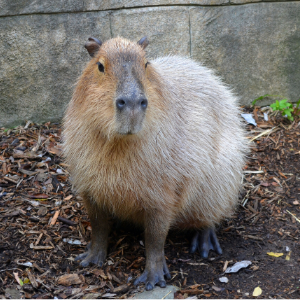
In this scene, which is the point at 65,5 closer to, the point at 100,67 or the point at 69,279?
the point at 100,67

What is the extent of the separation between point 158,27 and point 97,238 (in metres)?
2.80

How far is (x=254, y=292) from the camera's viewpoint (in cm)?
324

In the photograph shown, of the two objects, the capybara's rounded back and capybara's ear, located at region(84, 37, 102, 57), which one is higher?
capybara's ear, located at region(84, 37, 102, 57)

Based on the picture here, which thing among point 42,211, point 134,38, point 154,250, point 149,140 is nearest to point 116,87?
point 149,140

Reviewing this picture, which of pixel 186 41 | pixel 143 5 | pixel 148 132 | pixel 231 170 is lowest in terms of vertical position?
pixel 231 170

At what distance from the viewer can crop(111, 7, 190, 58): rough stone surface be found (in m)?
4.96

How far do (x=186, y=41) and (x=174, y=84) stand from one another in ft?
6.21

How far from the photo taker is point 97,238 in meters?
3.60

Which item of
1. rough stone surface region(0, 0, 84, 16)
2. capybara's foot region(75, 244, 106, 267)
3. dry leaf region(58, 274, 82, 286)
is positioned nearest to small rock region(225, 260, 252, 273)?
capybara's foot region(75, 244, 106, 267)

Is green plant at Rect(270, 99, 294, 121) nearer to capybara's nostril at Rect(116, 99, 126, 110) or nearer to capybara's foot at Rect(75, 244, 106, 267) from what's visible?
capybara's foot at Rect(75, 244, 106, 267)

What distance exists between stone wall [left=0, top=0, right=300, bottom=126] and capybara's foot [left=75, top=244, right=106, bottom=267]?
86.9 inches

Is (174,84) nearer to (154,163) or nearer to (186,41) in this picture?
(154,163)

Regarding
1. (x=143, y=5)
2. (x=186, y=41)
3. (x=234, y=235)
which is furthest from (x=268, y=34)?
(x=234, y=235)

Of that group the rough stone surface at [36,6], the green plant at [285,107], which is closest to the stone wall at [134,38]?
the rough stone surface at [36,6]
